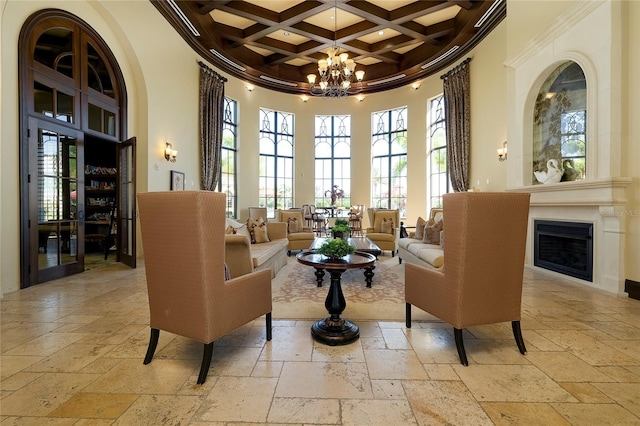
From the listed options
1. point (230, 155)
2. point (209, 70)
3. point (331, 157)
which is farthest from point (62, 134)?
point (331, 157)

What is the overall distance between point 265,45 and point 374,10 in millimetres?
2867

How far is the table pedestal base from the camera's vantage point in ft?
7.46

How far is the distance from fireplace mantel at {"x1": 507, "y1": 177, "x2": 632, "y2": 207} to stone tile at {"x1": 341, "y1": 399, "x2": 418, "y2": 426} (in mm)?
3797

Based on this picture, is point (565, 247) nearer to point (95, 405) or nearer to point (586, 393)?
point (586, 393)

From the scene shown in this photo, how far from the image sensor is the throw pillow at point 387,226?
649 cm

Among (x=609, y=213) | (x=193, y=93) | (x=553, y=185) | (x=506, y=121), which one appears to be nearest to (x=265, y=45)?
(x=193, y=93)

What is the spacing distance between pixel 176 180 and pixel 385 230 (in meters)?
4.72

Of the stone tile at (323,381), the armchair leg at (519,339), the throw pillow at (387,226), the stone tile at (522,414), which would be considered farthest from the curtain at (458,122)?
the stone tile at (323,381)

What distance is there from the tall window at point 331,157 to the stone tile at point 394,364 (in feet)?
25.6

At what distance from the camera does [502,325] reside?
262 centimetres

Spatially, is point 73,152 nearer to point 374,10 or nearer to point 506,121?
point 374,10

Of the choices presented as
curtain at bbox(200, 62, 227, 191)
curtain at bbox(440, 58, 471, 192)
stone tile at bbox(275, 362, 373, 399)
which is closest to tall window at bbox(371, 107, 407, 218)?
curtain at bbox(440, 58, 471, 192)

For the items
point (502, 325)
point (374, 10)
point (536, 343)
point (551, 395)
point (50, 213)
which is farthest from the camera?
point (374, 10)

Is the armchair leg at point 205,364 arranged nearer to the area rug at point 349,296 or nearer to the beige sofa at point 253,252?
the area rug at point 349,296
